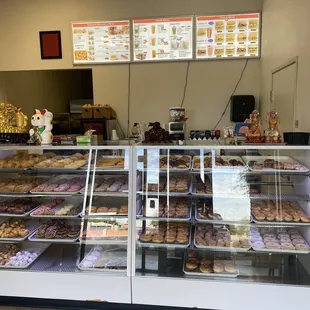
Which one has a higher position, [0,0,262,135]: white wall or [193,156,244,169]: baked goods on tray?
[0,0,262,135]: white wall

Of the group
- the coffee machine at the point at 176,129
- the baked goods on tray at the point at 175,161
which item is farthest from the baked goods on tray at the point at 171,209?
the coffee machine at the point at 176,129

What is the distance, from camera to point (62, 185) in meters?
2.31

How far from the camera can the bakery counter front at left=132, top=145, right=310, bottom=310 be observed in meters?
1.92

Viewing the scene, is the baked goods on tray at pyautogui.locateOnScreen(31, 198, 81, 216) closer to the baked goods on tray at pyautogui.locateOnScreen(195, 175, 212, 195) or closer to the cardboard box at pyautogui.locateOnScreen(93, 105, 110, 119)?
the baked goods on tray at pyautogui.locateOnScreen(195, 175, 212, 195)

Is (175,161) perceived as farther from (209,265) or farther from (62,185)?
(62,185)

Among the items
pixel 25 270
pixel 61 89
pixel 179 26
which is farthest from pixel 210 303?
pixel 61 89

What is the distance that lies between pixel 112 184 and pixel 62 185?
41 cm

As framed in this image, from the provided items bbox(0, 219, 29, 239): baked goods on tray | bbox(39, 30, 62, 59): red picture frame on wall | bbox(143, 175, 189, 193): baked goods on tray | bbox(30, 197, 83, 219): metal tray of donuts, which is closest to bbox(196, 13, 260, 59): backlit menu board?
bbox(39, 30, 62, 59): red picture frame on wall

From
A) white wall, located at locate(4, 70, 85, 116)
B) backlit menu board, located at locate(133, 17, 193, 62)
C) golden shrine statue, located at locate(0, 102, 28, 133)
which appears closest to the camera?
golden shrine statue, located at locate(0, 102, 28, 133)

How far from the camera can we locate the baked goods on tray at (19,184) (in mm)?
2285

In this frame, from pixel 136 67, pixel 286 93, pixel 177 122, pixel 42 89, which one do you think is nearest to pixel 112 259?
pixel 286 93

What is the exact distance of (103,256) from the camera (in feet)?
7.39

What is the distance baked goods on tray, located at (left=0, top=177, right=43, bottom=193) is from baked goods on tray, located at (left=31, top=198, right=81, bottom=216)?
193 mm

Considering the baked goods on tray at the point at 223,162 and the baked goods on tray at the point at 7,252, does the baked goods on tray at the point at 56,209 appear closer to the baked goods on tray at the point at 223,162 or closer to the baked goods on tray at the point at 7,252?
the baked goods on tray at the point at 7,252
